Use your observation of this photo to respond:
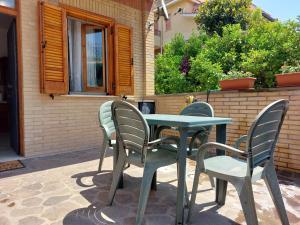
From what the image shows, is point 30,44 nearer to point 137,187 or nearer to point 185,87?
point 137,187

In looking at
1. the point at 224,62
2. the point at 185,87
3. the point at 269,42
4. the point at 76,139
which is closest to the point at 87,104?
the point at 76,139

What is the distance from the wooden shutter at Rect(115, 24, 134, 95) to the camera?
5055 mm

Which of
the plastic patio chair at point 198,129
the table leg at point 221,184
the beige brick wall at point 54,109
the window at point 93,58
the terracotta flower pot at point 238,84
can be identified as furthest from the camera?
the window at point 93,58

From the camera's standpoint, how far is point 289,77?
3.18 meters

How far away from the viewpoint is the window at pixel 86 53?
412 centimetres

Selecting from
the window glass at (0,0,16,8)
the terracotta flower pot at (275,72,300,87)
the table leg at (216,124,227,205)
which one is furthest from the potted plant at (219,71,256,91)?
the window glass at (0,0,16,8)

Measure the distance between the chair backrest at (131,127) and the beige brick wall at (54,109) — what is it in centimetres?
249

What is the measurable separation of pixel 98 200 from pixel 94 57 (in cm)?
345

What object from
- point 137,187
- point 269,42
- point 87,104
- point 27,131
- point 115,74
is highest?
point 269,42

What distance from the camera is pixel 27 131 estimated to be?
13.1ft

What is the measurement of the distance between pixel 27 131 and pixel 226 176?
11.2 ft

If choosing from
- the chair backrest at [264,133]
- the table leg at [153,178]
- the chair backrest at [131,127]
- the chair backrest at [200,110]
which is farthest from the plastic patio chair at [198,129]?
the chair backrest at [264,133]

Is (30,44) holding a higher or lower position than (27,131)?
higher

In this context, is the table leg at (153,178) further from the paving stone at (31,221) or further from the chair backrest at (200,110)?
the paving stone at (31,221)
